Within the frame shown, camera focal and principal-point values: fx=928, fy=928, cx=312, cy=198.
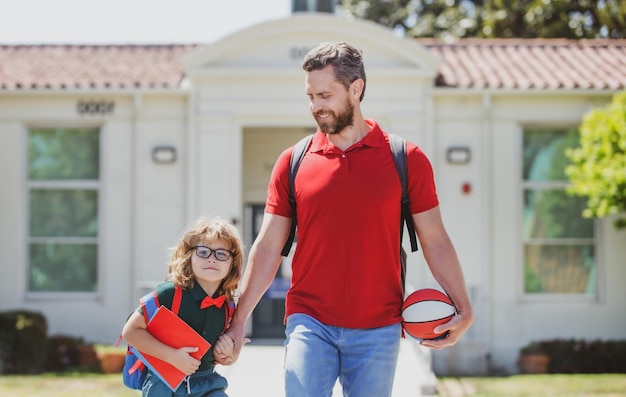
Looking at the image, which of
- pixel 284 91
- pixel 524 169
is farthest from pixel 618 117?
pixel 284 91

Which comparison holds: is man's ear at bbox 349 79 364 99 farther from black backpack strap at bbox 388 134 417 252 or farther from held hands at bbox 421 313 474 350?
held hands at bbox 421 313 474 350

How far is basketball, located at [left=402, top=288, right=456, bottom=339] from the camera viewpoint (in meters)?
4.21

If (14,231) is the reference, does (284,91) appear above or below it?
above

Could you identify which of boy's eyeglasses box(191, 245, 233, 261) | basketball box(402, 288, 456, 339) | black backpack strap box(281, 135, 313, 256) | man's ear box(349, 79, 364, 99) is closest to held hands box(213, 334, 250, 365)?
boy's eyeglasses box(191, 245, 233, 261)

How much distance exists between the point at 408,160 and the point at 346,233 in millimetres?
473

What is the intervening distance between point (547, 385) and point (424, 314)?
736 cm

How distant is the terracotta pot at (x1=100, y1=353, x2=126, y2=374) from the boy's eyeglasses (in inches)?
299

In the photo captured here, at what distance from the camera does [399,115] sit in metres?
12.9

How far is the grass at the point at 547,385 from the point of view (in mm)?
10305

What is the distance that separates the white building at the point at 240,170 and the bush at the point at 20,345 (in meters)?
1.14

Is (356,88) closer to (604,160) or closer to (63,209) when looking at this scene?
(604,160)

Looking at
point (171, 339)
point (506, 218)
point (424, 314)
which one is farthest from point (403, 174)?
point (506, 218)

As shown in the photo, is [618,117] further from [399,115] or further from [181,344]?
[181,344]

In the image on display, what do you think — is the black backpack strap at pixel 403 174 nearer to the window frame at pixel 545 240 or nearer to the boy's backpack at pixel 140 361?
the boy's backpack at pixel 140 361
